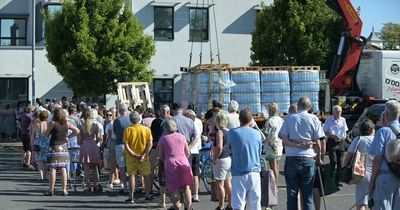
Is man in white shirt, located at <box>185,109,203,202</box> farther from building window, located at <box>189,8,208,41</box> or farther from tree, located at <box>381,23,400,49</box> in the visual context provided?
tree, located at <box>381,23,400,49</box>

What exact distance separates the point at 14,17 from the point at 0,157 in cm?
1311

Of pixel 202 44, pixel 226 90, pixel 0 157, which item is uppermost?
pixel 202 44

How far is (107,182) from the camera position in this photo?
17.4m

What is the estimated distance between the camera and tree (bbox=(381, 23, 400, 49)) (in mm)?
66062

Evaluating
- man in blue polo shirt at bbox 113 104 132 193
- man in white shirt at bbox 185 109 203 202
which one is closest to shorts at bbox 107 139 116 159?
man in blue polo shirt at bbox 113 104 132 193

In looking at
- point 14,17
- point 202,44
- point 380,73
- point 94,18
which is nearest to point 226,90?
point 380,73

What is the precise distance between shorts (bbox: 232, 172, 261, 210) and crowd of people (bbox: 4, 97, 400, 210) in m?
0.01

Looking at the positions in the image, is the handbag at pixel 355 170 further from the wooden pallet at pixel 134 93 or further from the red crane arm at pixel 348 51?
the red crane arm at pixel 348 51

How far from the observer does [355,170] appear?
9.93 meters

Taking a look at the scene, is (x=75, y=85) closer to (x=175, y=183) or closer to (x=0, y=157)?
(x=0, y=157)

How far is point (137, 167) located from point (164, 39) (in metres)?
21.9

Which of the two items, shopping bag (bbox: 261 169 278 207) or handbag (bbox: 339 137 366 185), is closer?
handbag (bbox: 339 137 366 185)

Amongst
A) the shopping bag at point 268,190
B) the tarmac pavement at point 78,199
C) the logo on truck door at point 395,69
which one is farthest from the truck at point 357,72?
the shopping bag at point 268,190

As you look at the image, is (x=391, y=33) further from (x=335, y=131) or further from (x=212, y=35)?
(x=335, y=131)
